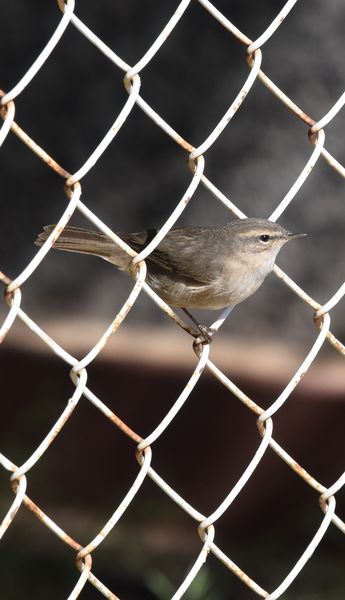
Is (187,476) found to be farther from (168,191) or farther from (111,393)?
(168,191)

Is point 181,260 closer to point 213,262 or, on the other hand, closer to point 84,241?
point 213,262

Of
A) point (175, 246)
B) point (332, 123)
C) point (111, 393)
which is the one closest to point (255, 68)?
point (175, 246)

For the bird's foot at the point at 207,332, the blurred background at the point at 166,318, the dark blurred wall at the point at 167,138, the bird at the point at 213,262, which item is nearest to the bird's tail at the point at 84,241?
the bird at the point at 213,262

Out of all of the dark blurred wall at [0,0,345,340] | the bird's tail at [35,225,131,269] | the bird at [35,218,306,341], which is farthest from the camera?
the dark blurred wall at [0,0,345,340]

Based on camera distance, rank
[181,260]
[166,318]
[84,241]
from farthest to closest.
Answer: [166,318]
[181,260]
[84,241]

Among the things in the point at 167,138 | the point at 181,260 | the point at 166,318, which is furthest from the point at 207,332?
the point at 167,138

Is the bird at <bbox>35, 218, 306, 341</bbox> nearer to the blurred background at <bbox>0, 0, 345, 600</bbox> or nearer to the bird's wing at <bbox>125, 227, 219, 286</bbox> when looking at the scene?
the bird's wing at <bbox>125, 227, 219, 286</bbox>

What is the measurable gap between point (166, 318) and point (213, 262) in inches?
62.6

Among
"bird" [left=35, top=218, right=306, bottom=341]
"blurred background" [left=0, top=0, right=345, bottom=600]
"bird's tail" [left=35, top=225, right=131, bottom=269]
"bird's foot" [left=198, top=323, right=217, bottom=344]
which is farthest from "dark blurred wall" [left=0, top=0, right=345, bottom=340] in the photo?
"bird's foot" [left=198, top=323, right=217, bottom=344]

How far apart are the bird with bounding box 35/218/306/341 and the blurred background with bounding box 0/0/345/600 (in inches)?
34.8

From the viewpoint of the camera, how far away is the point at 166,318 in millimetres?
4676

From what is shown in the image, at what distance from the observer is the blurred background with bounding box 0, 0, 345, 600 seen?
3.90m

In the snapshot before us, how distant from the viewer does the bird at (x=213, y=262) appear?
9.91ft

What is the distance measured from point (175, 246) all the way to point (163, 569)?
1543mm
